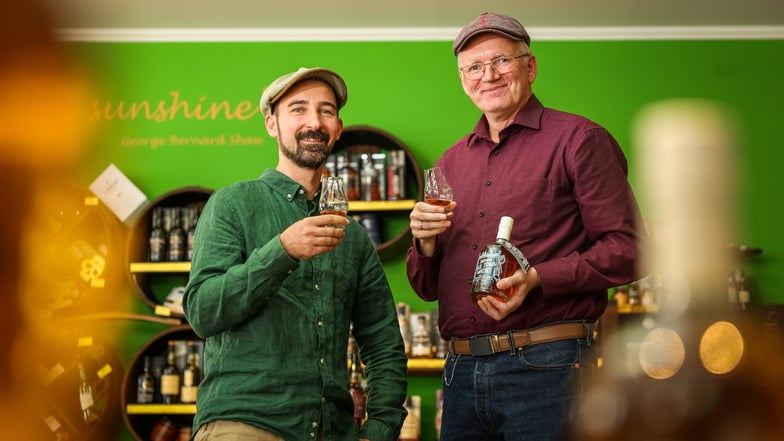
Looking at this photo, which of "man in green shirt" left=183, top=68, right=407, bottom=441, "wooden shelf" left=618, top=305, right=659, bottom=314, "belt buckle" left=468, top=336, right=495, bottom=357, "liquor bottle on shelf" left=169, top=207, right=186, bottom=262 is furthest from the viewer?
"liquor bottle on shelf" left=169, top=207, right=186, bottom=262

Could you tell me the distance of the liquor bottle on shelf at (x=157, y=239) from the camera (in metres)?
4.69

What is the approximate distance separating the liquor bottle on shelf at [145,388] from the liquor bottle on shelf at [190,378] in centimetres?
18

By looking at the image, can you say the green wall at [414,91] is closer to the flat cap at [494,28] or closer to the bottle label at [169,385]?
the bottle label at [169,385]

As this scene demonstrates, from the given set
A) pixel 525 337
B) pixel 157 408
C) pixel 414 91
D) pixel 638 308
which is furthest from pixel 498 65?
pixel 157 408

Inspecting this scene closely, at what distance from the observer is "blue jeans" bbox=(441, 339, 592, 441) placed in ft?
6.38

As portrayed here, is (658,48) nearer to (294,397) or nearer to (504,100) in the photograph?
(504,100)

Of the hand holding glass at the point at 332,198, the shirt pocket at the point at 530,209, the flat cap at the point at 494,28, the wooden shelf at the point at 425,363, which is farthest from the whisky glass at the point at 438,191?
the wooden shelf at the point at 425,363

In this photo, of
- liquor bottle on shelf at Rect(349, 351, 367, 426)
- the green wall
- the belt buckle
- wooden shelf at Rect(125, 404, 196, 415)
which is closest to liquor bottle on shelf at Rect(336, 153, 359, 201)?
the green wall

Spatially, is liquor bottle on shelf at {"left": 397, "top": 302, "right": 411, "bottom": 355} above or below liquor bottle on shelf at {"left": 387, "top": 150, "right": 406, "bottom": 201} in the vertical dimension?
below

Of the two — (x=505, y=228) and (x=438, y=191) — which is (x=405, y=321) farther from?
(x=505, y=228)

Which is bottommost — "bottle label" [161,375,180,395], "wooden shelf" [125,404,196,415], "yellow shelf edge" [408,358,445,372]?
"wooden shelf" [125,404,196,415]

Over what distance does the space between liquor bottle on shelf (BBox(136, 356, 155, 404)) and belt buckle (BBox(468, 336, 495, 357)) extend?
10.1ft

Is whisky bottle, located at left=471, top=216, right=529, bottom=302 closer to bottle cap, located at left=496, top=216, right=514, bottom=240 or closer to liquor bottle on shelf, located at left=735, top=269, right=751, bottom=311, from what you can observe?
bottle cap, located at left=496, top=216, right=514, bottom=240

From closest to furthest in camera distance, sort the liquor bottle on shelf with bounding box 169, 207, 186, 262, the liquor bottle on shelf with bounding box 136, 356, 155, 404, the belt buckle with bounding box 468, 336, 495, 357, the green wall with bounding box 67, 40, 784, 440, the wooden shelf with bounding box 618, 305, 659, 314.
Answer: the belt buckle with bounding box 468, 336, 495, 357
the wooden shelf with bounding box 618, 305, 659, 314
the liquor bottle on shelf with bounding box 136, 356, 155, 404
the liquor bottle on shelf with bounding box 169, 207, 186, 262
the green wall with bounding box 67, 40, 784, 440
